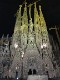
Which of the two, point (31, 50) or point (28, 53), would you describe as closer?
point (28, 53)

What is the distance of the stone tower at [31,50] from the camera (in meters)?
34.2

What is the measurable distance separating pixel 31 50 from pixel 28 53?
957 millimetres

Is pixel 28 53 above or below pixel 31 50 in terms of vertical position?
below

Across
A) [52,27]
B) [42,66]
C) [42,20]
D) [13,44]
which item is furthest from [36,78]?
[52,27]

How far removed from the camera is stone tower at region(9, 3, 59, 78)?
112 feet

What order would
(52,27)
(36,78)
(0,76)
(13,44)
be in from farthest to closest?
(52,27) < (13,44) < (0,76) < (36,78)

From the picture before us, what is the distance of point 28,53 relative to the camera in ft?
119

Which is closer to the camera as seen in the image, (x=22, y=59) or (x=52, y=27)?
(x=22, y=59)

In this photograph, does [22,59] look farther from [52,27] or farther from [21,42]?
[52,27]

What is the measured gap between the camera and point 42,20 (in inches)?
1548

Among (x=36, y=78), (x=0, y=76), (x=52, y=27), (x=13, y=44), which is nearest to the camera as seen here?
(x=36, y=78)

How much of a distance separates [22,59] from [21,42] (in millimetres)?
4209

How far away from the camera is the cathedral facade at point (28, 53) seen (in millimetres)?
34219

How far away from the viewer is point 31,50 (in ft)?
120
